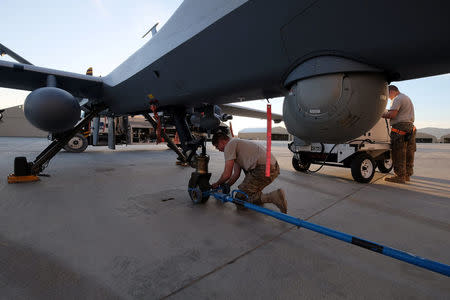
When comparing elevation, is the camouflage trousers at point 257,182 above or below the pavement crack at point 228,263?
above

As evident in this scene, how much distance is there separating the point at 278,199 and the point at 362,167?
2461 mm

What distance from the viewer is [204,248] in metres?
1.35

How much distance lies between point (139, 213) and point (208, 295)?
1266mm

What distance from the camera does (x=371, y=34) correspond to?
3.37 feet

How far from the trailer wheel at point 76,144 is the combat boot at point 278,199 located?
28.9 feet

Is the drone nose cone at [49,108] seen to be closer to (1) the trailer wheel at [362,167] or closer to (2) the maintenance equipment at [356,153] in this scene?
(2) the maintenance equipment at [356,153]

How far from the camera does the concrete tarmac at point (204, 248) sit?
39.1 inches

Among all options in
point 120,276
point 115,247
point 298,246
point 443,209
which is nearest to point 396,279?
point 298,246

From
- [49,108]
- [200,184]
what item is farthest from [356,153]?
[49,108]

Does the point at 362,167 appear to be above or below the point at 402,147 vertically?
below

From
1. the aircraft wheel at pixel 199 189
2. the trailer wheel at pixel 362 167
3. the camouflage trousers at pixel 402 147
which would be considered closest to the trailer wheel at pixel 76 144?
the aircraft wheel at pixel 199 189

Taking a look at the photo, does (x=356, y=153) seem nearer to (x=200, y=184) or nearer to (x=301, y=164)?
(x=301, y=164)

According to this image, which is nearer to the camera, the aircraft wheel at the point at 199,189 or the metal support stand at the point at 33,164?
the aircraft wheel at the point at 199,189

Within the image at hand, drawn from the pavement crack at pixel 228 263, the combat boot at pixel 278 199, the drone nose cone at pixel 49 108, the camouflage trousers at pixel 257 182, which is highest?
the drone nose cone at pixel 49 108
